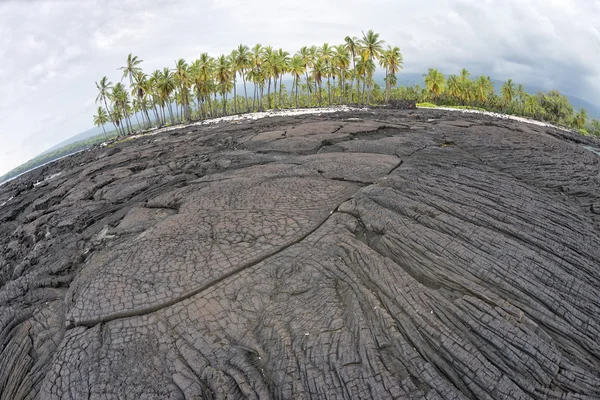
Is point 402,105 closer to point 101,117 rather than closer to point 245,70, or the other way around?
point 245,70

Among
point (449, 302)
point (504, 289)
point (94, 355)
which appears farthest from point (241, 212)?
point (504, 289)

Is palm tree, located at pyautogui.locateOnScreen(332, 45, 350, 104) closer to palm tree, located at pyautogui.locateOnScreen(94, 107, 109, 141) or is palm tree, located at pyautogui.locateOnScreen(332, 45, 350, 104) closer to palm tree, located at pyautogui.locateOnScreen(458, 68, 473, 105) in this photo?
palm tree, located at pyautogui.locateOnScreen(458, 68, 473, 105)

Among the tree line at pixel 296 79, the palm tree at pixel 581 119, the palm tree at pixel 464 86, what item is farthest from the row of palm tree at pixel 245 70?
the palm tree at pixel 581 119

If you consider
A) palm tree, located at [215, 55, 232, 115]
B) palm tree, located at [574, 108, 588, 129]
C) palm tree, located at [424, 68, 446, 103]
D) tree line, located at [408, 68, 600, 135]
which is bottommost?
palm tree, located at [574, 108, 588, 129]

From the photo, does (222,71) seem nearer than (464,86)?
Yes

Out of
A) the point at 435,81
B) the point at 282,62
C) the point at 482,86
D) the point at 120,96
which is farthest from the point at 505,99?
the point at 120,96

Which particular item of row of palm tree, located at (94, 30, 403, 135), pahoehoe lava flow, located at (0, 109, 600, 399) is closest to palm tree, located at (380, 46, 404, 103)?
row of palm tree, located at (94, 30, 403, 135)

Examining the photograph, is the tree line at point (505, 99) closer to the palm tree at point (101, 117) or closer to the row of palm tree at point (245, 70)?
the row of palm tree at point (245, 70)

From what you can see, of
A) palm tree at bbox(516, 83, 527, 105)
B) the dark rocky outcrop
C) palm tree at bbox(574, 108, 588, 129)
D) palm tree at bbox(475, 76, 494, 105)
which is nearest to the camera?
the dark rocky outcrop
